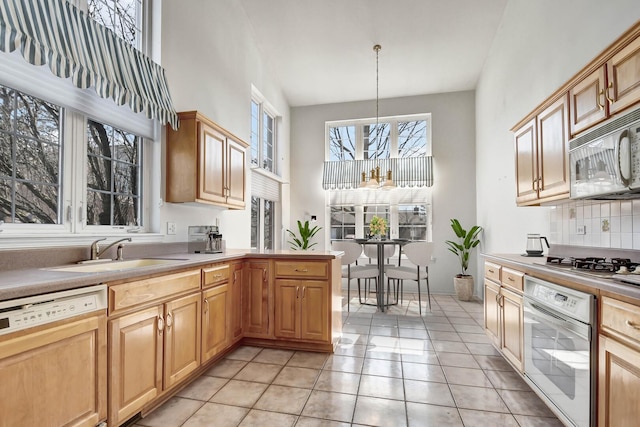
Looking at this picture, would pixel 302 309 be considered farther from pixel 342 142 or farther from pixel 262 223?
pixel 342 142

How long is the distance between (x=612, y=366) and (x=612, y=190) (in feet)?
2.84

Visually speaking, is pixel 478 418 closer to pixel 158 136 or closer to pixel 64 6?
pixel 158 136

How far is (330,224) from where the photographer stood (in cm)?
657

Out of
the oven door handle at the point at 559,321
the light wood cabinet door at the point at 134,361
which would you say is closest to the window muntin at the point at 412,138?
the oven door handle at the point at 559,321

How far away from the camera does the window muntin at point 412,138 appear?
628cm

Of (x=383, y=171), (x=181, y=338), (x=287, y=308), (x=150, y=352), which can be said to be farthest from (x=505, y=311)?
(x=383, y=171)

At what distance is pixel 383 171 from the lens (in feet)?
20.4

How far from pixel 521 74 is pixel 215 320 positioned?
410cm

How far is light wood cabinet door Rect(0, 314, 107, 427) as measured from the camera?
120 centimetres

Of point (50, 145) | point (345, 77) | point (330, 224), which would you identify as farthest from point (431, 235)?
point (50, 145)

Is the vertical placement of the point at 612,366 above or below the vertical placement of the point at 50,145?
below

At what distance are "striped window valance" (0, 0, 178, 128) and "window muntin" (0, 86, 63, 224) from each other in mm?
320

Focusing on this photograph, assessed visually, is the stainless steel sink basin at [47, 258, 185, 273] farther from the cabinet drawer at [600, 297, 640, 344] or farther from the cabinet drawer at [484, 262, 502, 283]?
the cabinet drawer at [484, 262, 502, 283]

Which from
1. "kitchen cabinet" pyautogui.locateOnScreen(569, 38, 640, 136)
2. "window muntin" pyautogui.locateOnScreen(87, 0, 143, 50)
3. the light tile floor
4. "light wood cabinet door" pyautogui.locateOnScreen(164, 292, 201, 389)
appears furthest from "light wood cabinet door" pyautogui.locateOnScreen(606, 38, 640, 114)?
"window muntin" pyautogui.locateOnScreen(87, 0, 143, 50)
